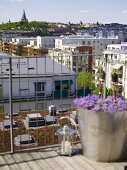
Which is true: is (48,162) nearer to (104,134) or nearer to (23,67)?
(104,134)

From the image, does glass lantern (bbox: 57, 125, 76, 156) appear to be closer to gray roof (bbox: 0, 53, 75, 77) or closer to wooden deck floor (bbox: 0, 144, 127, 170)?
wooden deck floor (bbox: 0, 144, 127, 170)

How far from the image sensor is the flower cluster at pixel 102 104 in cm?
429

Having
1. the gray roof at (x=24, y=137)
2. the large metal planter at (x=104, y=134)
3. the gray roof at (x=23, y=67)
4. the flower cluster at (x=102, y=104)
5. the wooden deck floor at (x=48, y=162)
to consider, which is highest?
the gray roof at (x=23, y=67)

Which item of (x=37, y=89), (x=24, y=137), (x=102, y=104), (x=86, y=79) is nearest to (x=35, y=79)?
(x=37, y=89)

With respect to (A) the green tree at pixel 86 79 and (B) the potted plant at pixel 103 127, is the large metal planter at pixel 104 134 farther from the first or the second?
(A) the green tree at pixel 86 79

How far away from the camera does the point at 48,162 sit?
4.53m

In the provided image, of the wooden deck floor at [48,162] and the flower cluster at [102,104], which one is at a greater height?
the flower cluster at [102,104]

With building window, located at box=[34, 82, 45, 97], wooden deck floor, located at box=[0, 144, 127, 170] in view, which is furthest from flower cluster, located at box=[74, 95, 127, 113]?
building window, located at box=[34, 82, 45, 97]

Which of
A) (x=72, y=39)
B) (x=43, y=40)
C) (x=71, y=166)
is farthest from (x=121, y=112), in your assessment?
(x=43, y=40)

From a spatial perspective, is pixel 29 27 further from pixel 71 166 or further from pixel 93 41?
pixel 71 166

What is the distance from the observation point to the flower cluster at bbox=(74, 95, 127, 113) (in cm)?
429

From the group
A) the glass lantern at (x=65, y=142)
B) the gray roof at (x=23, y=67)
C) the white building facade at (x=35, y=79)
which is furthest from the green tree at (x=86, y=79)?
the glass lantern at (x=65, y=142)

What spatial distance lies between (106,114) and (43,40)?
84.2 meters

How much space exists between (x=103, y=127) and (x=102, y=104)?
11.4 inches
